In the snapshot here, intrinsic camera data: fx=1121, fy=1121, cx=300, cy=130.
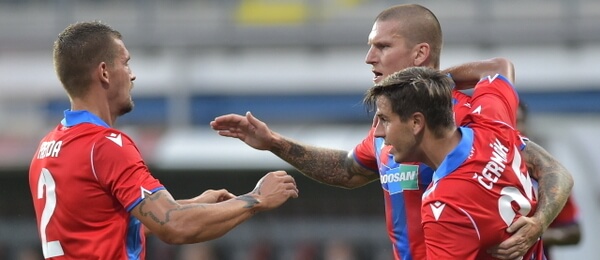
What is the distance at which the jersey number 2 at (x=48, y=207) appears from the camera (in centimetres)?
498

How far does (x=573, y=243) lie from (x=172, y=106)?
922cm

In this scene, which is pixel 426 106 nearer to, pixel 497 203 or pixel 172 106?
pixel 497 203

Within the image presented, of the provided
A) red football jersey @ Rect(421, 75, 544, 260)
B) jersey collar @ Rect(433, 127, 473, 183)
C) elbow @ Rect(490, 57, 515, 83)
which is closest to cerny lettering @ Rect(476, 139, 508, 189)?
red football jersey @ Rect(421, 75, 544, 260)

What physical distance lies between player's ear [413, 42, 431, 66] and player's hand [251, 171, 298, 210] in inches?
36.3

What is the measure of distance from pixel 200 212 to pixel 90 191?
1.60 ft

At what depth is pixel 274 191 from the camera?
17.0ft

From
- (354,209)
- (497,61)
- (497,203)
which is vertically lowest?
(354,209)

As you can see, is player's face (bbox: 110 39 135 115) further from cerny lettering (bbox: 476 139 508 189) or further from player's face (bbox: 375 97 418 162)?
cerny lettering (bbox: 476 139 508 189)

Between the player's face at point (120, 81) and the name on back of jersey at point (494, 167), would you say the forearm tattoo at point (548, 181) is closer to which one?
the name on back of jersey at point (494, 167)

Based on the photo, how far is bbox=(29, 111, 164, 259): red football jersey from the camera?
4.86 metres

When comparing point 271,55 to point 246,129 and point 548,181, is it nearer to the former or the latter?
point 246,129

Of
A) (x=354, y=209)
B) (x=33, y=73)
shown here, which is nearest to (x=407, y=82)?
(x=354, y=209)

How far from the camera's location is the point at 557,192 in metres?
5.10

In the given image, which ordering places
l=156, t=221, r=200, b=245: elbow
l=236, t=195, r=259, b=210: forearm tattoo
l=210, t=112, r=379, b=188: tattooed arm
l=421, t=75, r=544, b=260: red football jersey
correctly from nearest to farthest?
l=421, t=75, r=544, b=260: red football jersey
l=156, t=221, r=200, b=245: elbow
l=236, t=195, r=259, b=210: forearm tattoo
l=210, t=112, r=379, b=188: tattooed arm
